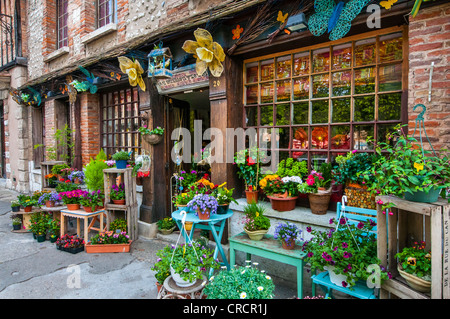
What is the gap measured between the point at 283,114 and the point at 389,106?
1366mm

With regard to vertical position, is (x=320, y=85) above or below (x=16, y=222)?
above

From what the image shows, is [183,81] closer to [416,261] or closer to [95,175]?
[95,175]

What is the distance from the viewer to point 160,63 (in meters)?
4.50

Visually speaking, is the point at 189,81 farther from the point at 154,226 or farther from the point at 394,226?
the point at 394,226

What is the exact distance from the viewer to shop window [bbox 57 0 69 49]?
27.7 ft

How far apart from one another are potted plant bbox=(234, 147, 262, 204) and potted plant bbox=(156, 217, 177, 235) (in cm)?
195

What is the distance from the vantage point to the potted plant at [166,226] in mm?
5293

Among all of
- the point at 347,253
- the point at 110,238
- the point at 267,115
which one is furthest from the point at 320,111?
the point at 110,238

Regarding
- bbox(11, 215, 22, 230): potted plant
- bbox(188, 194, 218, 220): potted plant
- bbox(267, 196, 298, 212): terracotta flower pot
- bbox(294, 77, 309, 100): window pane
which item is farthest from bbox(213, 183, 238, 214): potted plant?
bbox(11, 215, 22, 230): potted plant

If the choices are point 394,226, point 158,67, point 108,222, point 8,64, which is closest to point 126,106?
point 158,67

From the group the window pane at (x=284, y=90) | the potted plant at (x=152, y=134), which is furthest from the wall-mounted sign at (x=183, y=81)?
the window pane at (x=284, y=90)

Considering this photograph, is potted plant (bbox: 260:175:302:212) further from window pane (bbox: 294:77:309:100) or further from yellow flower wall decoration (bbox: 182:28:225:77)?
yellow flower wall decoration (bbox: 182:28:225:77)

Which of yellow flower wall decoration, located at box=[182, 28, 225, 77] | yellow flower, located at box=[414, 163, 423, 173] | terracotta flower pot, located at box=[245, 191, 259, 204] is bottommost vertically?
terracotta flower pot, located at box=[245, 191, 259, 204]

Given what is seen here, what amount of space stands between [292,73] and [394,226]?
8.07ft
